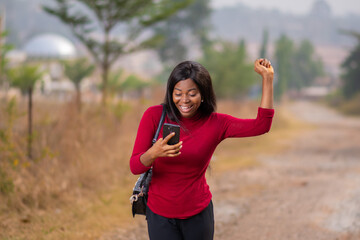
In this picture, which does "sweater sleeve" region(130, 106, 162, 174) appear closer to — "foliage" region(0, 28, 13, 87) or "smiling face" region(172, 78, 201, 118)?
"smiling face" region(172, 78, 201, 118)

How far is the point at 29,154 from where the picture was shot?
614cm

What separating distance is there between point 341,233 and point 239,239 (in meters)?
1.13

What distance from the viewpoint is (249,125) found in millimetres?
2420

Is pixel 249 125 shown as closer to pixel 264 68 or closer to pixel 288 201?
pixel 264 68

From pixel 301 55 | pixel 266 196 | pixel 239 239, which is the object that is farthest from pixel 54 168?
pixel 301 55

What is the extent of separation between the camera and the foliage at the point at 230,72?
24.2 m

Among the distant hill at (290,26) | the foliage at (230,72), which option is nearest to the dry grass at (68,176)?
the foliage at (230,72)

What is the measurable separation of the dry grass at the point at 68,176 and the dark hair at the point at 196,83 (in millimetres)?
2557

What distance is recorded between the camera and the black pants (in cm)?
241

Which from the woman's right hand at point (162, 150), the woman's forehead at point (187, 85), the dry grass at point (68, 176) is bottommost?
the dry grass at point (68, 176)

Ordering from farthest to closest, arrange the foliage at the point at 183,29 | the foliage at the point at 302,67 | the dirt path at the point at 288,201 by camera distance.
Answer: the foliage at the point at 302,67 → the foliage at the point at 183,29 → the dirt path at the point at 288,201

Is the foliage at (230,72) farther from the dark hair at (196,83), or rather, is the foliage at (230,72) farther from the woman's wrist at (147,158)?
the woman's wrist at (147,158)

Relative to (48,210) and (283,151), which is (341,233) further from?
(283,151)

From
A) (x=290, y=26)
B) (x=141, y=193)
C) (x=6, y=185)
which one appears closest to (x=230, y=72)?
(x=6, y=185)
